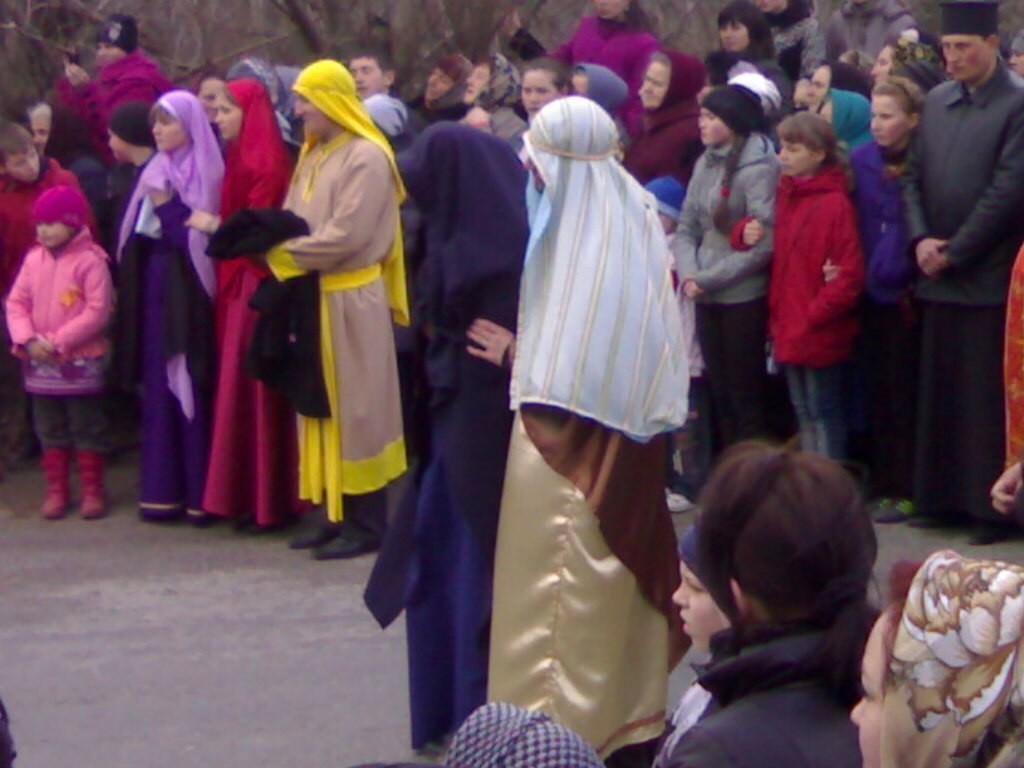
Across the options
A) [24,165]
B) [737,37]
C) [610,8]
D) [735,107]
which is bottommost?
[24,165]

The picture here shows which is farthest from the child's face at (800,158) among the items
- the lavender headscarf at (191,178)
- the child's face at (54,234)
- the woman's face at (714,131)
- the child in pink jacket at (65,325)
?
the child's face at (54,234)

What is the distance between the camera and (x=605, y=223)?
4.91 metres

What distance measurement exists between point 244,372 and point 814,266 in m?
2.26

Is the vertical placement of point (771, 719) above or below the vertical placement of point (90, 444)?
above

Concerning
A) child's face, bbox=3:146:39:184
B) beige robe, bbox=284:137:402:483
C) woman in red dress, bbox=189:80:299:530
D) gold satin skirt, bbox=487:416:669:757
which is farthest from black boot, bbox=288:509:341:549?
gold satin skirt, bbox=487:416:669:757

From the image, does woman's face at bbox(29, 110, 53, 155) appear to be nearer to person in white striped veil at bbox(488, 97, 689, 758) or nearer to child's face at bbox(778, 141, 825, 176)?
child's face at bbox(778, 141, 825, 176)

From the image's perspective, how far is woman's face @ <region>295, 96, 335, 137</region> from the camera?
7.22 metres

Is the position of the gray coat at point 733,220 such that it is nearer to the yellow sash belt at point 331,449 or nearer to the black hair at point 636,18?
the yellow sash belt at point 331,449

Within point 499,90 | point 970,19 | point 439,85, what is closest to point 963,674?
point 970,19

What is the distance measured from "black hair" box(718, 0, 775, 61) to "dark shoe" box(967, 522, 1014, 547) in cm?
324

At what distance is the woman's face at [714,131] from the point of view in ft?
25.7

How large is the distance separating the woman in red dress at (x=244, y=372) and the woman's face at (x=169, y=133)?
0.17m

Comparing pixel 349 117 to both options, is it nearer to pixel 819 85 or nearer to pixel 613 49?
pixel 819 85

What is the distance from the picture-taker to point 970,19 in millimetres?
7125
